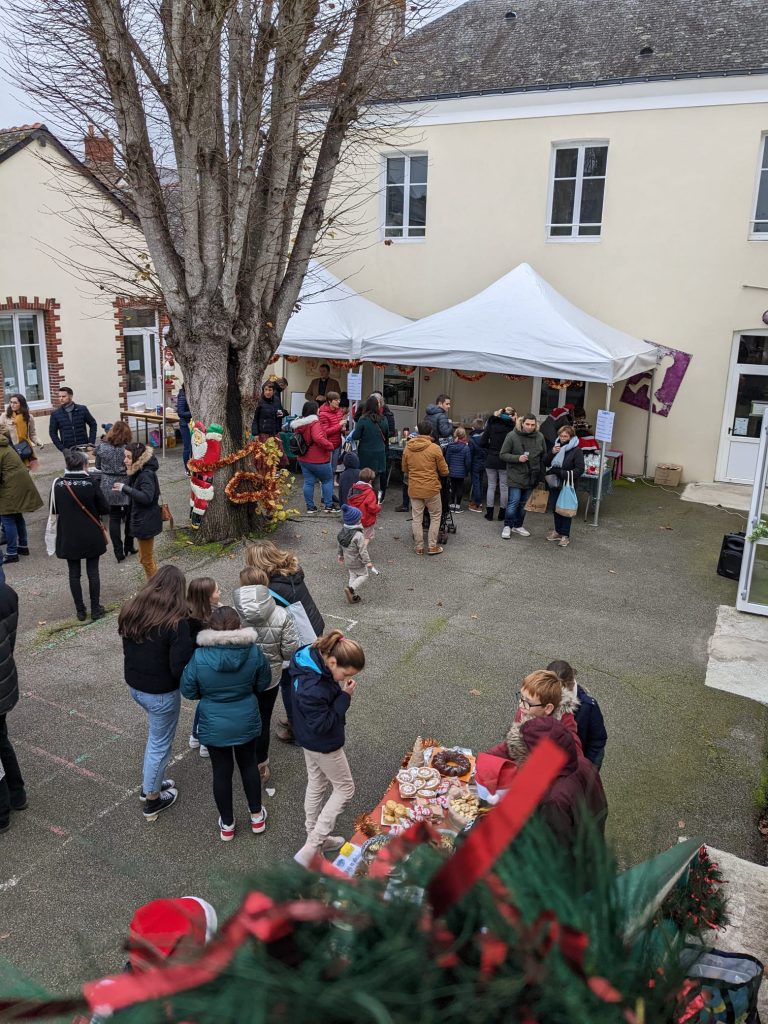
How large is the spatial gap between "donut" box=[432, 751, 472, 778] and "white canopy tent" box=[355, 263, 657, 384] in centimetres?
722

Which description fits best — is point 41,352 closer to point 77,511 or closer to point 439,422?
point 439,422

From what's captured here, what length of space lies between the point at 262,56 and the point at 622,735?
24.8ft

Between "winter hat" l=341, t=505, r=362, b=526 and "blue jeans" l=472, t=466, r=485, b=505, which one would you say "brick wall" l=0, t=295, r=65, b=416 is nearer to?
"blue jeans" l=472, t=466, r=485, b=505

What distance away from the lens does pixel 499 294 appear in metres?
12.6

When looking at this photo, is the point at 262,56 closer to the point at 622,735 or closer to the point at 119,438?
the point at 119,438

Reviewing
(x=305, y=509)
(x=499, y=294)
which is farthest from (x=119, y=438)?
(x=499, y=294)

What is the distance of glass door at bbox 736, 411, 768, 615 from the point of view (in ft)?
25.5

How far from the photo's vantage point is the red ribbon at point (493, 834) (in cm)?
92

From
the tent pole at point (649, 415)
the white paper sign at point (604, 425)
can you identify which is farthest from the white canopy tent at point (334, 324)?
the tent pole at point (649, 415)

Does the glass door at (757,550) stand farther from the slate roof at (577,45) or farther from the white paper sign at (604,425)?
the slate roof at (577,45)

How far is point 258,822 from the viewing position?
4.67 meters

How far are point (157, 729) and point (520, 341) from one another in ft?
27.7

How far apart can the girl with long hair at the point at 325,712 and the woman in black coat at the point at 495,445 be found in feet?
22.5

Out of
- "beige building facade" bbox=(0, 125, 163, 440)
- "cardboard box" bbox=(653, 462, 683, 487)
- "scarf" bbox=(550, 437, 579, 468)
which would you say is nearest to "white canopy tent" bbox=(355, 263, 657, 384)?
"scarf" bbox=(550, 437, 579, 468)
